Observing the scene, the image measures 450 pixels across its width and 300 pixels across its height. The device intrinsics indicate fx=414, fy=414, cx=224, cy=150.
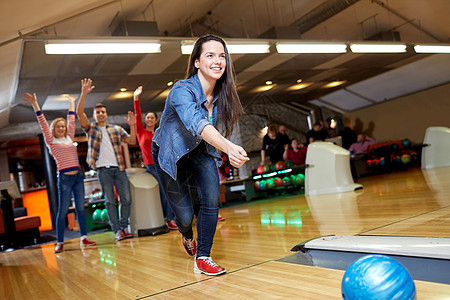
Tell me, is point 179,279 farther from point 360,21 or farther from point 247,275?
point 360,21

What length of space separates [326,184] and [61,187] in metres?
3.49

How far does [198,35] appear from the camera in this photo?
8422mm

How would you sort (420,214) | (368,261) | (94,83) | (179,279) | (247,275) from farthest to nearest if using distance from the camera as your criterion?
(94,83) → (420,214) → (179,279) → (247,275) → (368,261)

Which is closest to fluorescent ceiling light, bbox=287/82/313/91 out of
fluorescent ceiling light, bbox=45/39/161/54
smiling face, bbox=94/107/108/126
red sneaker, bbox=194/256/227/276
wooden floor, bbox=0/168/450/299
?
fluorescent ceiling light, bbox=45/39/161/54

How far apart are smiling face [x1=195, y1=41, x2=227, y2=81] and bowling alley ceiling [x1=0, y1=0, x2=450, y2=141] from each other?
7.11 ft

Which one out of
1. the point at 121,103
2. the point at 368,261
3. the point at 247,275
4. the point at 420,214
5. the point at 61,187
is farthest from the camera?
the point at 121,103

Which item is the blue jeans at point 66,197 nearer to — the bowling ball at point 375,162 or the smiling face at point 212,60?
the smiling face at point 212,60

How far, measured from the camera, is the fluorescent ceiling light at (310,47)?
652 cm

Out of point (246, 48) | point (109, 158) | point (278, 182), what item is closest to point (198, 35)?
point (246, 48)

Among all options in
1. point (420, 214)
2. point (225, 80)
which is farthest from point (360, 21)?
point (225, 80)

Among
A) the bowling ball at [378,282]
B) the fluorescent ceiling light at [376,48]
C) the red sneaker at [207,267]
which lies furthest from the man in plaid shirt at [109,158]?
the fluorescent ceiling light at [376,48]

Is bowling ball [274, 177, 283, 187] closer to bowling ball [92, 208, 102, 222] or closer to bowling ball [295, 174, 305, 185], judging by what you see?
bowling ball [295, 174, 305, 185]

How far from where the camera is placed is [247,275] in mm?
1910

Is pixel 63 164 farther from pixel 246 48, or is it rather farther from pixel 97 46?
pixel 246 48
